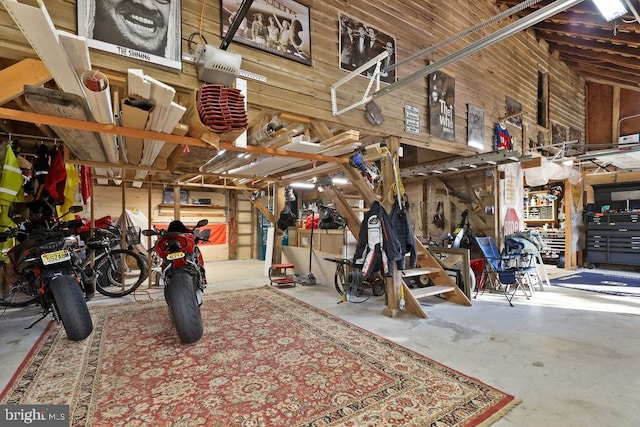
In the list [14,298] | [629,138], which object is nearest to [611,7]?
[14,298]

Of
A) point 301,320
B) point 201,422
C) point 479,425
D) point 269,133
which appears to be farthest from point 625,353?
point 269,133

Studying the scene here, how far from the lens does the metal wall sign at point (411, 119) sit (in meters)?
4.78

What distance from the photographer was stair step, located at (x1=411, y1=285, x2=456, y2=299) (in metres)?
4.14

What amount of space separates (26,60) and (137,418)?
8.76 ft

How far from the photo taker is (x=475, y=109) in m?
5.82

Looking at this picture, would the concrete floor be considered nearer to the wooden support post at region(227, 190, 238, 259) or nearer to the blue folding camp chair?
the blue folding camp chair

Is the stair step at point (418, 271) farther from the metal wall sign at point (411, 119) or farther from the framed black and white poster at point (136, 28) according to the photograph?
the framed black and white poster at point (136, 28)

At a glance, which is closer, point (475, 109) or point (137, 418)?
point (137, 418)

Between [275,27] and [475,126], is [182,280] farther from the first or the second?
[475,126]

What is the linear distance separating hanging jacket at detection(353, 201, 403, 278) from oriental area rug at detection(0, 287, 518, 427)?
0.88 metres

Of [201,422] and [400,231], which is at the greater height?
[400,231]

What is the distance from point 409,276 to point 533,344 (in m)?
1.59

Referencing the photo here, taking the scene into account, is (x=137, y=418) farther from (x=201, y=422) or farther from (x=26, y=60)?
(x=26, y=60)

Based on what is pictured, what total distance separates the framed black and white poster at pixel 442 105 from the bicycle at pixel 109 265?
530cm
